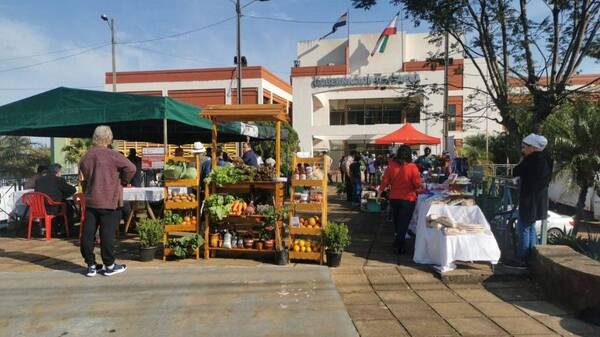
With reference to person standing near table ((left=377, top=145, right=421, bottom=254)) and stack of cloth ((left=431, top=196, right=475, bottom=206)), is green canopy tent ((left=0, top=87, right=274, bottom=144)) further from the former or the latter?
stack of cloth ((left=431, top=196, right=475, bottom=206))

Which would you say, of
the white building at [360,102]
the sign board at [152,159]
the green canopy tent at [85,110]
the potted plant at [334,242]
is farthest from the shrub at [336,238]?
the white building at [360,102]

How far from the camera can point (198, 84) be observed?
1363 inches

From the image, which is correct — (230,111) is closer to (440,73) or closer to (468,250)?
(468,250)

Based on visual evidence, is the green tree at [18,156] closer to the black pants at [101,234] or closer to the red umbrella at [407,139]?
the red umbrella at [407,139]

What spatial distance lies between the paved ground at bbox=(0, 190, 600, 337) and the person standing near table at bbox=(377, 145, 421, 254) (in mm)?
507

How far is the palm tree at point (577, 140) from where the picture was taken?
7.55m

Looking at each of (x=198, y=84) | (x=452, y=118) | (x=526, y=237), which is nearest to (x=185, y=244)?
(x=526, y=237)

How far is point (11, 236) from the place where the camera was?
8695mm

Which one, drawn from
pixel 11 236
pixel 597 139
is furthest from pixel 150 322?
pixel 597 139

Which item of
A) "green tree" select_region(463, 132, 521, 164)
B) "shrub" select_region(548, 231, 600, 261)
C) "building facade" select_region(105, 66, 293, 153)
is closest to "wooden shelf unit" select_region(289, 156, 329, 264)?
"shrub" select_region(548, 231, 600, 261)

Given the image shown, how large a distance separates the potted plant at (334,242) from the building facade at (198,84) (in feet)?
91.1

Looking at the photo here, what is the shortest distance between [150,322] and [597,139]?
22.4ft

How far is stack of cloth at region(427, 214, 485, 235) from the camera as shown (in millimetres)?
5910

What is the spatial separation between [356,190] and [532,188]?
8.26 meters
